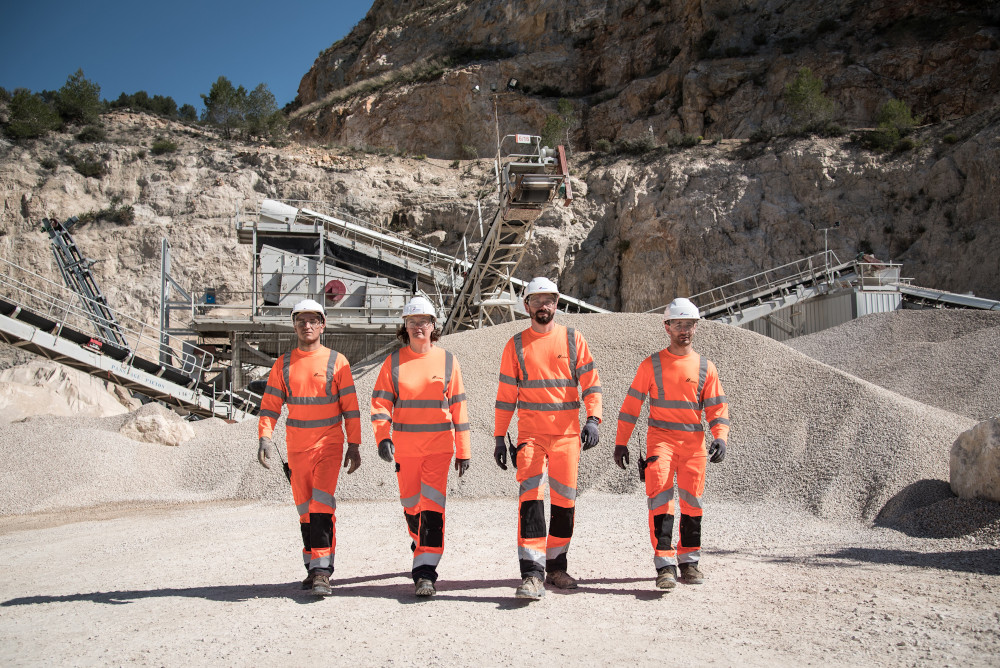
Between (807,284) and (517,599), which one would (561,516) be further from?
(807,284)

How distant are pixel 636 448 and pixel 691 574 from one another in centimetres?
525

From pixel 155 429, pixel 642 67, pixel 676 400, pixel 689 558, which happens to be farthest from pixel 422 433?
pixel 642 67

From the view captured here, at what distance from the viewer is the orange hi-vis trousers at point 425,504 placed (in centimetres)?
465

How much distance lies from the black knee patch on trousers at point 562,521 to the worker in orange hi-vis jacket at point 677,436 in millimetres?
523

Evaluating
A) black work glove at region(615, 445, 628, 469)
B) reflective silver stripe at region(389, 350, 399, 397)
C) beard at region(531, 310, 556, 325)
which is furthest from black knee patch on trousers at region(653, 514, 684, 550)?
reflective silver stripe at region(389, 350, 399, 397)

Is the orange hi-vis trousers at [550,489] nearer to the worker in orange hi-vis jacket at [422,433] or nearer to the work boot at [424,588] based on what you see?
the worker in orange hi-vis jacket at [422,433]

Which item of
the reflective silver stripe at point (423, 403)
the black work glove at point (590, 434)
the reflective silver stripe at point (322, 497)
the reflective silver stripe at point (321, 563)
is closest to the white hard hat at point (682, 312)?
the black work glove at point (590, 434)

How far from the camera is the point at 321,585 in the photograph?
457 cm

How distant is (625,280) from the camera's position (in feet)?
100

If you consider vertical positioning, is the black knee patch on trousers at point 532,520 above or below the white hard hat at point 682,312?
below

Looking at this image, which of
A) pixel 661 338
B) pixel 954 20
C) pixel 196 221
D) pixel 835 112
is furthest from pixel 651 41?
pixel 661 338

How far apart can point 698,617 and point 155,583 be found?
152 inches

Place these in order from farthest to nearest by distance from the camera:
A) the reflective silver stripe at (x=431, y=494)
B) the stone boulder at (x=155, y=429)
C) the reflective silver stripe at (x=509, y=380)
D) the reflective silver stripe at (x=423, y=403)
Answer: the stone boulder at (x=155, y=429), the reflective silver stripe at (x=509, y=380), the reflective silver stripe at (x=423, y=403), the reflective silver stripe at (x=431, y=494)

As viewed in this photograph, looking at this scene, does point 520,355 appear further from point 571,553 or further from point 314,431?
point 571,553
